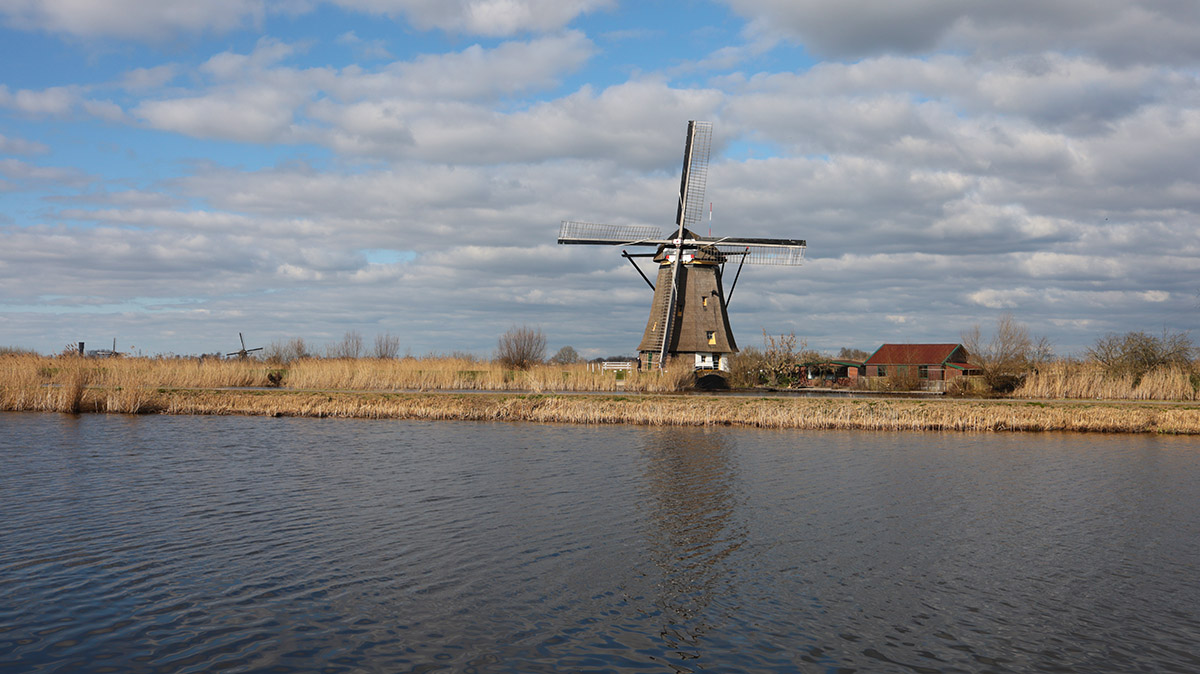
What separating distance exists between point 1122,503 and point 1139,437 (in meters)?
12.4

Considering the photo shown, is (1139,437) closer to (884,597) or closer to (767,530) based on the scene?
(767,530)

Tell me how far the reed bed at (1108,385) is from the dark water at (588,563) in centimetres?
1539

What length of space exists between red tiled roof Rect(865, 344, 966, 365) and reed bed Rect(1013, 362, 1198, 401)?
56.4ft

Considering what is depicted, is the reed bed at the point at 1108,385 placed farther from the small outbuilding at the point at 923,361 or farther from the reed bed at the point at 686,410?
the small outbuilding at the point at 923,361

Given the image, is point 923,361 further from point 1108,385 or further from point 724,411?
point 724,411

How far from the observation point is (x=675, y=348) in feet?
132

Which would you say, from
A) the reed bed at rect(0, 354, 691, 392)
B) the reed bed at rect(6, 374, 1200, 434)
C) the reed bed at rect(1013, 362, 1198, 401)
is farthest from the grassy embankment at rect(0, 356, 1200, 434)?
the reed bed at rect(1013, 362, 1198, 401)

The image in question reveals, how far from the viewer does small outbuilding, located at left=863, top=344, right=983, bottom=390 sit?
4978 centimetres

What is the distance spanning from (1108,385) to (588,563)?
3069 cm

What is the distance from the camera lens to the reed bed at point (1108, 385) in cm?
3098

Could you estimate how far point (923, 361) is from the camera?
51312mm

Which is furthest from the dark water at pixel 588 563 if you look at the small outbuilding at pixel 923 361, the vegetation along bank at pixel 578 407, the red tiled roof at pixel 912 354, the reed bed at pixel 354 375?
the red tiled roof at pixel 912 354

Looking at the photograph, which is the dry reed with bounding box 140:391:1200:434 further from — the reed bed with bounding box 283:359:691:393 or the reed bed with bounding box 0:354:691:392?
the reed bed with bounding box 283:359:691:393

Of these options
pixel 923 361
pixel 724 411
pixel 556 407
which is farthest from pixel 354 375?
pixel 923 361
